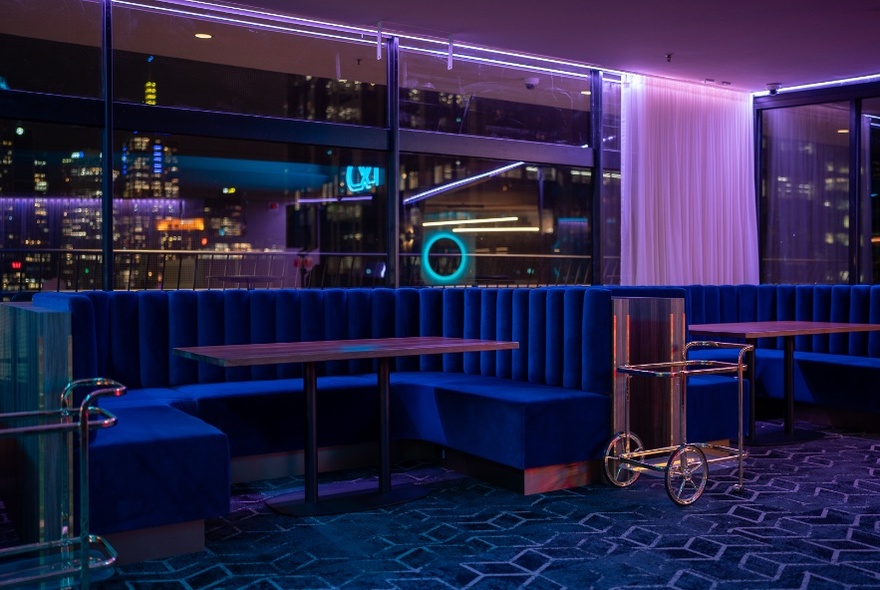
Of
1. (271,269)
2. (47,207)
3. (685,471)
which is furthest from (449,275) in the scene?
(685,471)

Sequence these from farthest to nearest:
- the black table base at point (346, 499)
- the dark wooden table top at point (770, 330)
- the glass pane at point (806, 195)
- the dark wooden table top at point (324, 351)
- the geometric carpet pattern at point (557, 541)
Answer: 1. the glass pane at point (806, 195)
2. the dark wooden table top at point (770, 330)
3. the black table base at point (346, 499)
4. the dark wooden table top at point (324, 351)
5. the geometric carpet pattern at point (557, 541)

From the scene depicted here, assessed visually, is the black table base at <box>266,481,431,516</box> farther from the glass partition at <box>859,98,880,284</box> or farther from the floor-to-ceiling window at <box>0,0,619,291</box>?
the glass partition at <box>859,98,880,284</box>

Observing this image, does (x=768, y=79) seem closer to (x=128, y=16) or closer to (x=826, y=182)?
(x=826, y=182)

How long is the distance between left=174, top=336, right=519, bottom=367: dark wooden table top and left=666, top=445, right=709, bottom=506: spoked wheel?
2.89 ft

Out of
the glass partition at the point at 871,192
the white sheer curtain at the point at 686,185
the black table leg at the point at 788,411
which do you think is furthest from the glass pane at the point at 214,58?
the glass partition at the point at 871,192

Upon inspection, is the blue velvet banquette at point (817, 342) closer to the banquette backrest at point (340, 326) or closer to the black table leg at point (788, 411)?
the black table leg at point (788, 411)

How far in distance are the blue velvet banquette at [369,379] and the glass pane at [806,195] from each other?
4.12 meters

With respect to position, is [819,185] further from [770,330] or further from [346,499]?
[346,499]

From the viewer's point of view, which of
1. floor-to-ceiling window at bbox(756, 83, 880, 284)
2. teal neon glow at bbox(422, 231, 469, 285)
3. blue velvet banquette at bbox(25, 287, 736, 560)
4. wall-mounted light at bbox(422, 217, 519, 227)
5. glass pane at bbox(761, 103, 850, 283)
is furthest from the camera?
wall-mounted light at bbox(422, 217, 519, 227)

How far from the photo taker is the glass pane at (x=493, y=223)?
8.33 m

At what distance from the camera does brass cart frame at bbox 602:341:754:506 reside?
12.2 ft

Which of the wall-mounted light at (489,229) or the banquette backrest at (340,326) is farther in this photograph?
the wall-mounted light at (489,229)

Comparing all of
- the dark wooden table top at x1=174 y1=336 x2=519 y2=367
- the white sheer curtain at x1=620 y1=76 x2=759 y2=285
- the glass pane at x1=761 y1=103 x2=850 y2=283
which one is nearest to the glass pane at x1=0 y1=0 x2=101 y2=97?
the dark wooden table top at x1=174 y1=336 x2=519 y2=367

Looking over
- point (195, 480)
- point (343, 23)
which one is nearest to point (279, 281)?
point (343, 23)
